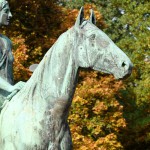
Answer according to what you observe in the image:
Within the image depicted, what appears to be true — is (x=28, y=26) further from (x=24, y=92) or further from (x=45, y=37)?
(x=24, y=92)

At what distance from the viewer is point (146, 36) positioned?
18.9m

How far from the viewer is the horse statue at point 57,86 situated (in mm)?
4410

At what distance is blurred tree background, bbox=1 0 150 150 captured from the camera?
1764cm

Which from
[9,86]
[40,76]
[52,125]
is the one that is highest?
[40,76]

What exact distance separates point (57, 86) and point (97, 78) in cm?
1559

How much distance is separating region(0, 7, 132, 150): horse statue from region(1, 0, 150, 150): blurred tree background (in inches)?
475

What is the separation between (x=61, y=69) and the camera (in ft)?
14.9

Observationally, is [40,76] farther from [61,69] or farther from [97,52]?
[97,52]

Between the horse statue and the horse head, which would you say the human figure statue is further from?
the horse head

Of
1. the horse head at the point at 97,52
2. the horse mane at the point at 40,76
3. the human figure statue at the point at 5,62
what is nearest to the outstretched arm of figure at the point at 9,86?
the human figure statue at the point at 5,62

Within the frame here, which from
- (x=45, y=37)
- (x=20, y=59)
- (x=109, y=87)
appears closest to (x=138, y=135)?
(x=109, y=87)

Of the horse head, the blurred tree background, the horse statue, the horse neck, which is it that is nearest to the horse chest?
the horse statue

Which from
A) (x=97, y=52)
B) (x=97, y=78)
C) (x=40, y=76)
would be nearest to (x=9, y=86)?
(x=40, y=76)

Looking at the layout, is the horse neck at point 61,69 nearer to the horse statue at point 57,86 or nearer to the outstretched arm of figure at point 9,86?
the horse statue at point 57,86
